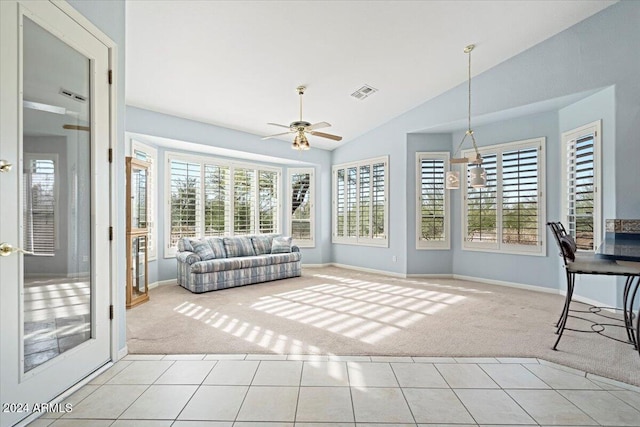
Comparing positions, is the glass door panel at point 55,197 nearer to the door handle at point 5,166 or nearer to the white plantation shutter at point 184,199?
the door handle at point 5,166

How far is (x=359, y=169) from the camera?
706cm

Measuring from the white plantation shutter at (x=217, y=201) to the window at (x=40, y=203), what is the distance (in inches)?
164

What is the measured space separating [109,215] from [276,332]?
6.10 feet

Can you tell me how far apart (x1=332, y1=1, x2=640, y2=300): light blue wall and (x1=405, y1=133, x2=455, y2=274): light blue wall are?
0.14 ft

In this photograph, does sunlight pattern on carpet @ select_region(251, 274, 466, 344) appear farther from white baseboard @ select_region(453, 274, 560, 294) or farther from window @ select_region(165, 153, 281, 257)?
window @ select_region(165, 153, 281, 257)

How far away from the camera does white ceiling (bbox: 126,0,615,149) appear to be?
325 centimetres

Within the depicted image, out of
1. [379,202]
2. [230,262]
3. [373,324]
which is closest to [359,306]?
[373,324]

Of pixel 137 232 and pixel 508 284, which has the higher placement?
pixel 137 232

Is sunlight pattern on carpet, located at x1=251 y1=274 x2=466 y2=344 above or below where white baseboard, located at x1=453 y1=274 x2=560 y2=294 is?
below

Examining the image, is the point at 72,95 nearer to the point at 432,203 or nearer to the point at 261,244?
the point at 261,244

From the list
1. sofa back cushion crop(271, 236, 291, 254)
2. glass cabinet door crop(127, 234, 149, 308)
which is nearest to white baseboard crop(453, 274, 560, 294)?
sofa back cushion crop(271, 236, 291, 254)

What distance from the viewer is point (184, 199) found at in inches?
234

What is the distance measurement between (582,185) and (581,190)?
69 millimetres

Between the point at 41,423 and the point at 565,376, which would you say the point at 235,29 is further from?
the point at 565,376
